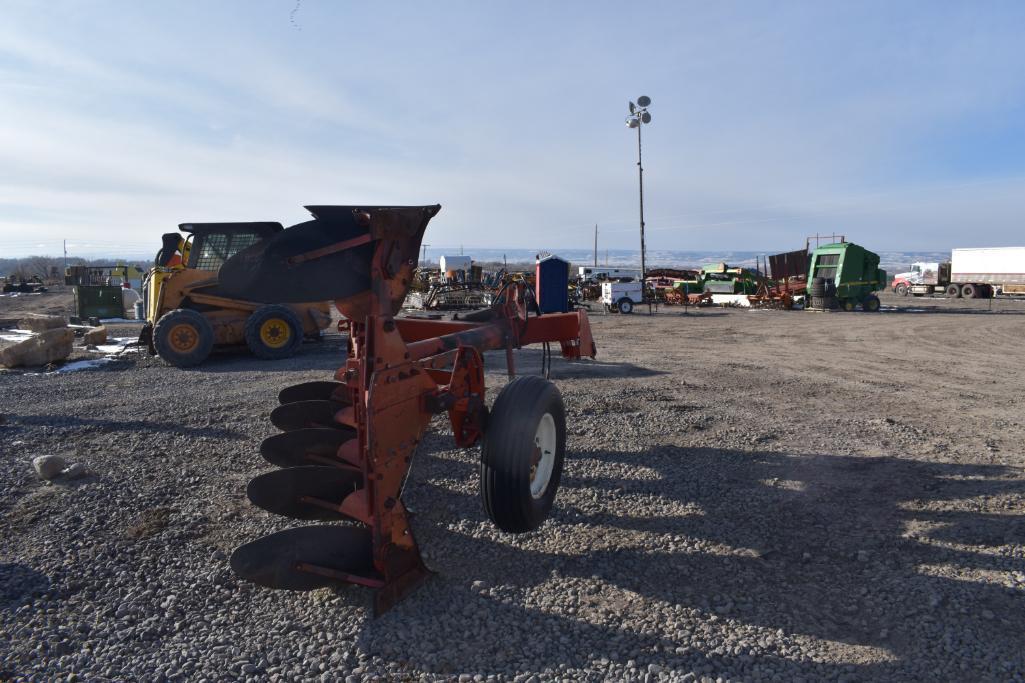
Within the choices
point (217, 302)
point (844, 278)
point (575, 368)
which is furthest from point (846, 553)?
point (844, 278)

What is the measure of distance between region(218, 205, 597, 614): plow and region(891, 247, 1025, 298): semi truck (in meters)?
33.4

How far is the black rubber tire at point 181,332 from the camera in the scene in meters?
10.2

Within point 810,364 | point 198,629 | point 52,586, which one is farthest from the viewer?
point 810,364

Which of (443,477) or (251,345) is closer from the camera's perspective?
(443,477)

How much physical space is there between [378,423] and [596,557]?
1.52 metres

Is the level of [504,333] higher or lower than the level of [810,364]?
higher

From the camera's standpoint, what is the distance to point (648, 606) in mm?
3129

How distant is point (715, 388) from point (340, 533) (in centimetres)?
647

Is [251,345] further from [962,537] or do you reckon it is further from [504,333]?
[962,537]

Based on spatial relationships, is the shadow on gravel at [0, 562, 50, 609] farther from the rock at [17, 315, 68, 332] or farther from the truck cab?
the truck cab

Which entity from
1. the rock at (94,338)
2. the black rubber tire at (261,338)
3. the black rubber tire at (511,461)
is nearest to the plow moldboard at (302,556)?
the black rubber tire at (511,461)

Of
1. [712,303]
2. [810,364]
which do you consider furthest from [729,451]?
[712,303]

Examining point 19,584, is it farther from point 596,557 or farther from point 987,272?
point 987,272

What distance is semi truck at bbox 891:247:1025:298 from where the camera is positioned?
30.4 metres
